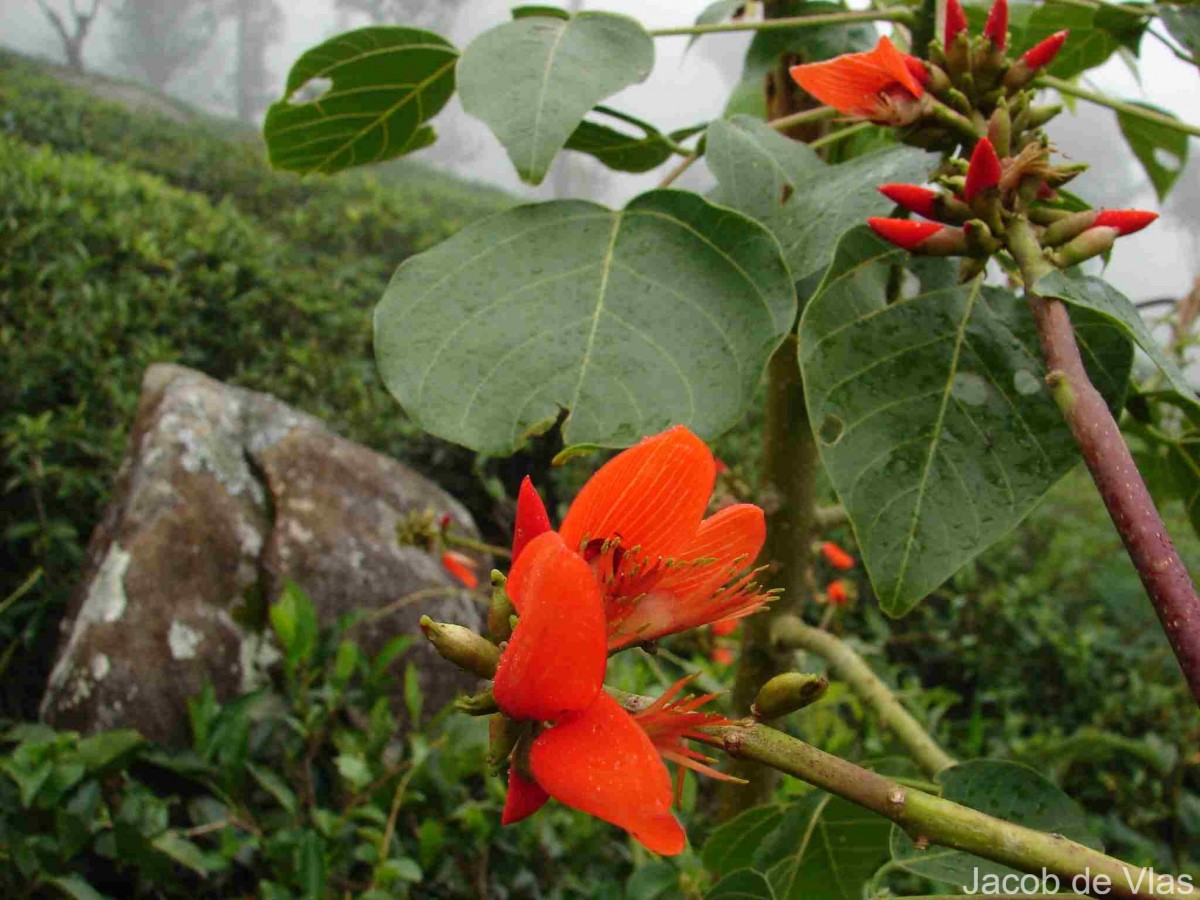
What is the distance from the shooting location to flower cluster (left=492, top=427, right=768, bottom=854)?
22cm

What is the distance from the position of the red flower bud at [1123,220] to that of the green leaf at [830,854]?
36 cm

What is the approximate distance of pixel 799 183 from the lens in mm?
519

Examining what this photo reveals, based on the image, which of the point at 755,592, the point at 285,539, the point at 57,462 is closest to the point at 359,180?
the point at 57,462

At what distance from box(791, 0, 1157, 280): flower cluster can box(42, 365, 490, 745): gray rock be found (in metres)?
1.21

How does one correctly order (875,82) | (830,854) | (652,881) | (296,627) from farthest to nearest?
(296,627), (652,881), (830,854), (875,82)

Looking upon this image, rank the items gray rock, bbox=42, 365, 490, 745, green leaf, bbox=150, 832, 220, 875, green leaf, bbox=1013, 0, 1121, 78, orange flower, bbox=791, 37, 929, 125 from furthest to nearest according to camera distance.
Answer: gray rock, bbox=42, 365, 490, 745 < green leaf, bbox=150, 832, 220, 875 < green leaf, bbox=1013, 0, 1121, 78 < orange flower, bbox=791, 37, 929, 125

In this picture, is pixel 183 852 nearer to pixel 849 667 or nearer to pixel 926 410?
pixel 849 667

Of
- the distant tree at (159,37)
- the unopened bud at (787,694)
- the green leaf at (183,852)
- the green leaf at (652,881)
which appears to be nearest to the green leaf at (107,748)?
the green leaf at (183,852)

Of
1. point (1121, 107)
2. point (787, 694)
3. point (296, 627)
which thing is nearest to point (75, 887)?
point (296, 627)

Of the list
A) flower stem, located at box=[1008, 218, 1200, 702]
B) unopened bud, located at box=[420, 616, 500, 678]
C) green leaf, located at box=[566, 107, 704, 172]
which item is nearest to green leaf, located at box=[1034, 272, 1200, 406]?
flower stem, located at box=[1008, 218, 1200, 702]

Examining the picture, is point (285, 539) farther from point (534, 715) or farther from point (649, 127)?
point (534, 715)

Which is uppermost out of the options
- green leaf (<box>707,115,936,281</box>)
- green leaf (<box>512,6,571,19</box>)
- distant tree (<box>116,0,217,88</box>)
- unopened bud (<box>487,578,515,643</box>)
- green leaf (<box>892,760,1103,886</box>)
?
green leaf (<box>512,6,571,19</box>)

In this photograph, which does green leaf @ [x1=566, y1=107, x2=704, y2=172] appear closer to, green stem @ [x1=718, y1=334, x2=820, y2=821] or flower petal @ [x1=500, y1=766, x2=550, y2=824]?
green stem @ [x1=718, y1=334, x2=820, y2=821]

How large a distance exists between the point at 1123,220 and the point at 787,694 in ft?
0.76
